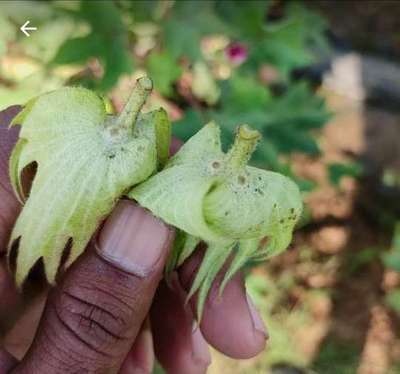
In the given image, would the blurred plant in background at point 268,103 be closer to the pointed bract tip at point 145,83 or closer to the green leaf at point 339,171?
the green leaf at point 339,171

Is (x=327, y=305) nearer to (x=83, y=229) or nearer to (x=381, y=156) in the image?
(x=381, y=156)

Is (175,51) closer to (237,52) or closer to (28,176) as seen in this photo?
(237,52)

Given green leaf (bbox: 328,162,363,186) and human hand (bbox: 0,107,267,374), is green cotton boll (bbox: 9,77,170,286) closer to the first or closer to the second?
human hand (bbox: 0,107,267,374)

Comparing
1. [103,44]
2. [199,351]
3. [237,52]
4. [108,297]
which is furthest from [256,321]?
[237,52]

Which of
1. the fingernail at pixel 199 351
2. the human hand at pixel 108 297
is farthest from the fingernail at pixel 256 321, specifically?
the fingernail at pixel 199 351

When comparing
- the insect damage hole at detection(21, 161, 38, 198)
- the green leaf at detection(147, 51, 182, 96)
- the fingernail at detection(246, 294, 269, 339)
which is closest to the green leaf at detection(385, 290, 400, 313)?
the green leaf at detection(147, 51, 182, 96)

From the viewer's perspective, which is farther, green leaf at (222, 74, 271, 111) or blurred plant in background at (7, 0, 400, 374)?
green leaf at (222, 74, 271, 111)
